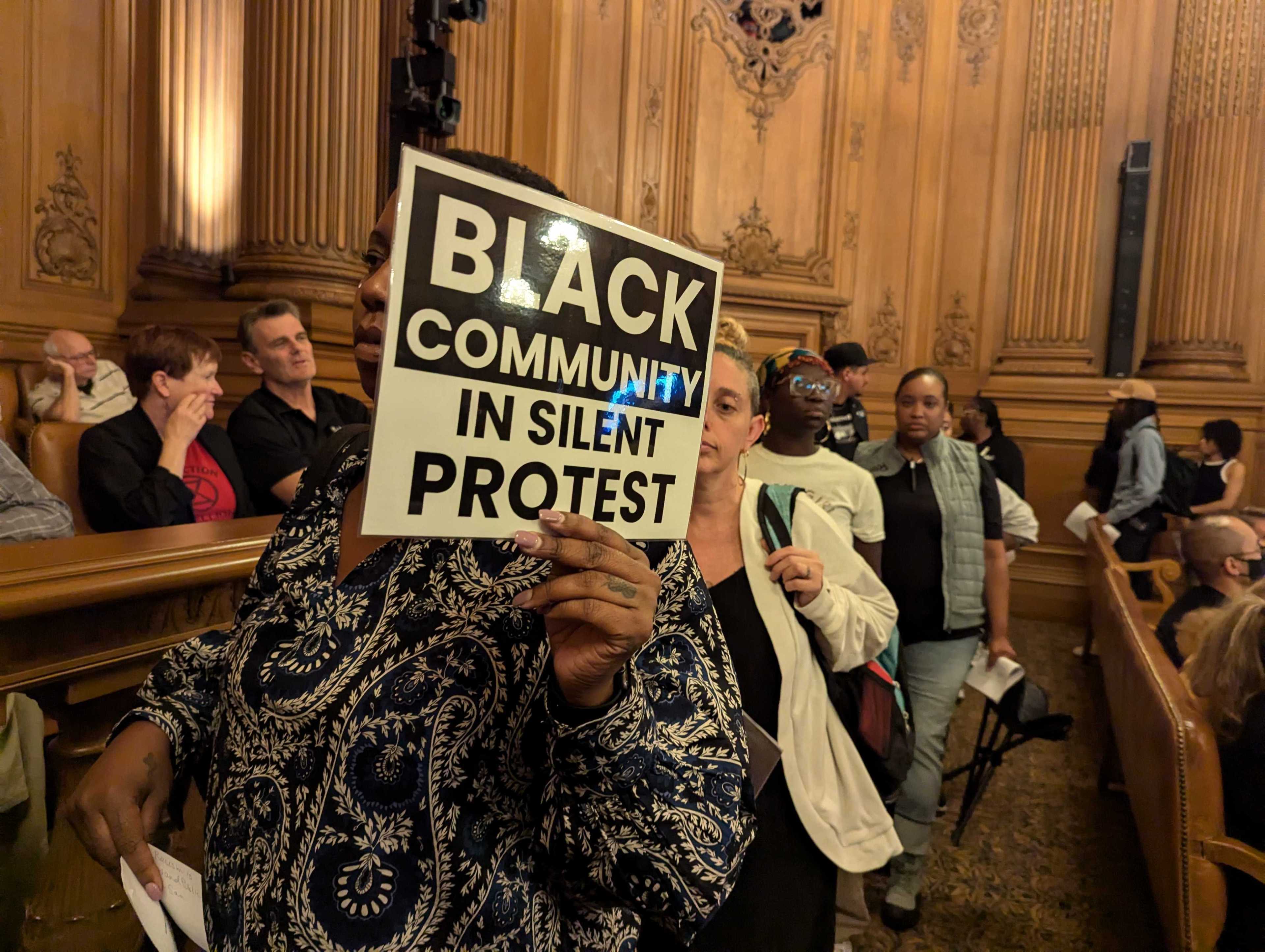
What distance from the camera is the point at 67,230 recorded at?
4871 millimetres

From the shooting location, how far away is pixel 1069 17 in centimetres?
757

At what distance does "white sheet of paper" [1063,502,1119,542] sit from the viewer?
19.8 ft

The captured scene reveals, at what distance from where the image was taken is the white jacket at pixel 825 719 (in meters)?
1.70

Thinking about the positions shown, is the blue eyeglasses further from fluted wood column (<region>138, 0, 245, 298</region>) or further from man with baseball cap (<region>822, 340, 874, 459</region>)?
fluted wood column (<region>138, 0, 245, 298</region>)

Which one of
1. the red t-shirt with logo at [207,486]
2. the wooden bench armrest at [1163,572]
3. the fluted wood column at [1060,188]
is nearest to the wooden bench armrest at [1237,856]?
the red t-shirt with logo at [207,486]

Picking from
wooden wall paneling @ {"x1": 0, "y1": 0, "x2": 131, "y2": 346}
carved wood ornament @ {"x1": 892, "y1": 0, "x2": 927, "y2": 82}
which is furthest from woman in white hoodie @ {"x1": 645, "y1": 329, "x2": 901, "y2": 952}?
carved wood ornament @ {"x1": 892, "y1": 0, "x2": 927, "y2": 82}

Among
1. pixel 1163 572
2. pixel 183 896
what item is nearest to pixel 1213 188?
pixel 1163 572

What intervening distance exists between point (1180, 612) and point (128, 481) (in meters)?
3.85

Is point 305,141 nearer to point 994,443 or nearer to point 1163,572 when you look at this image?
point 994,443

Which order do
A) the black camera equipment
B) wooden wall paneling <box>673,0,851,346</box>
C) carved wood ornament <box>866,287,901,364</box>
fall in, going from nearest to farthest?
1. the black camera equipment
2. wooden wall paneling <box>673,0,851,346</box>
3. carved wood ornament <box>866,287,901,364</box>

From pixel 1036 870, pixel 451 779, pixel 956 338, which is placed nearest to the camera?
pixel 451 779

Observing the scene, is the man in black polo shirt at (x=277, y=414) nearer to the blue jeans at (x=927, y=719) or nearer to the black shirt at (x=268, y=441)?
the black shirt at (x=268, y=441)

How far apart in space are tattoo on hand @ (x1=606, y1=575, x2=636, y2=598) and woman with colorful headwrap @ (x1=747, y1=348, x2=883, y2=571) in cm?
189

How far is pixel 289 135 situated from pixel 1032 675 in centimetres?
541
